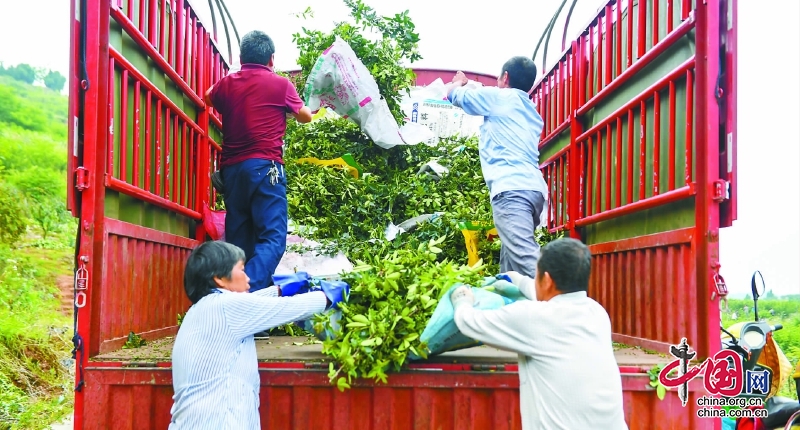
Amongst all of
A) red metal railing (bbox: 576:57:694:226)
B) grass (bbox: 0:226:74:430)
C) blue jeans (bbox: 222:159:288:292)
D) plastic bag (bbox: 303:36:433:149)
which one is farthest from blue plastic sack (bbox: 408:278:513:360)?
grass (bbox: 0:226:74:430)

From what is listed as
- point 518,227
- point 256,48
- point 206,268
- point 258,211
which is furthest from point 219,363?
point 256,48

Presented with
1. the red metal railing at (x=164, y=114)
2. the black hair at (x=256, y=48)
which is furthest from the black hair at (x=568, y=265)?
the black hair at (x=256, y=48)

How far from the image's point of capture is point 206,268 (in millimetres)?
2357

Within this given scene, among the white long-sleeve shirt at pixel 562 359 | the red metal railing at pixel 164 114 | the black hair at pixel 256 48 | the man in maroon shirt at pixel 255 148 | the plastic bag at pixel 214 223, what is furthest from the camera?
the plastic bag at pixel 214 223

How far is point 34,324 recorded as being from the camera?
754cm

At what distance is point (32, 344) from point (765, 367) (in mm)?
6965

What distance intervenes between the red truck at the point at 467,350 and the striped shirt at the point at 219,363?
0.22 m

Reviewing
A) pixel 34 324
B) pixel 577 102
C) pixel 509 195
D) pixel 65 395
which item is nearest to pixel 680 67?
pixel 509 195

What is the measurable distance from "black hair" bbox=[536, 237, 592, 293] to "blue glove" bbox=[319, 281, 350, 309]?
875 mm

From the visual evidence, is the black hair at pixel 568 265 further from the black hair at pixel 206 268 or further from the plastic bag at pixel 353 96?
the plastic bag at pixel 353 96

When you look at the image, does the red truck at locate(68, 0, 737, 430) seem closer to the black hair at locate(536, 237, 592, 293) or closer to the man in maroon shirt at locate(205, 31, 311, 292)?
the man in maroon shirt at locate(205, 31, 311, 292)

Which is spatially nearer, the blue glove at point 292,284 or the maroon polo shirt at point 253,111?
the blue glove at point 292,284

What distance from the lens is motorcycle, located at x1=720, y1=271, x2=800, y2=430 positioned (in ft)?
9.63

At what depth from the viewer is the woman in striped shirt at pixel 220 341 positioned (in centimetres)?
221
